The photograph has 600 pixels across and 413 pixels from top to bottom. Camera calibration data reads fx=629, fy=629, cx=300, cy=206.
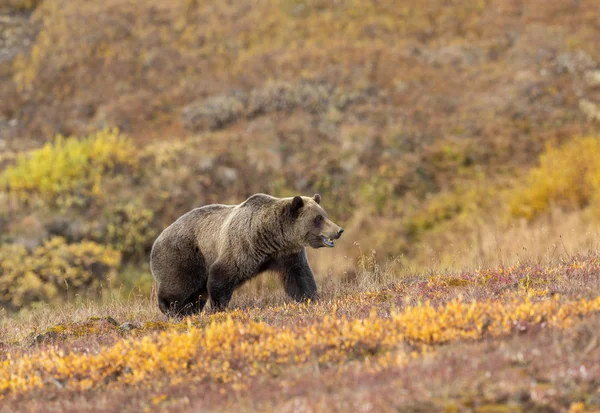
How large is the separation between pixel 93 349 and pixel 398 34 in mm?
31415

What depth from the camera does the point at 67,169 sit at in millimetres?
23672

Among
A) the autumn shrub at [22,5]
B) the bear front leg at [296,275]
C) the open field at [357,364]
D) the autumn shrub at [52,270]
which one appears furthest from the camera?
the autumn shrub at [22,5]

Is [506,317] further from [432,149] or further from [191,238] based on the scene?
[432,149]

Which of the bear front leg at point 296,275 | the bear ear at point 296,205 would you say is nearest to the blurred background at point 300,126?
the bear front leg at point 296,275

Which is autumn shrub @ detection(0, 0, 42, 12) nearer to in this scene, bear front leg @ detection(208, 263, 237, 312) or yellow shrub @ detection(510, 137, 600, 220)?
yellow shrub @ detection(510, 137, 600, 220)

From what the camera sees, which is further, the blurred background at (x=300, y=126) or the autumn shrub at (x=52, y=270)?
the blurred background at (x=300, y=126)

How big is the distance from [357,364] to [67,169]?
68.6ft

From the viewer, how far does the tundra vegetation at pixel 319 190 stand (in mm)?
5129

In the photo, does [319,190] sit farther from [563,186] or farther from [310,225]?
[310,225]

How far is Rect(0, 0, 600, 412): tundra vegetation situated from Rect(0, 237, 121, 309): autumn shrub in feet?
0.23

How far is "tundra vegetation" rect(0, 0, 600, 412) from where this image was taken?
202 inches

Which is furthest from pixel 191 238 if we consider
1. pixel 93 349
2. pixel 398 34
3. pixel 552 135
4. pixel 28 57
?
pixel 28 57

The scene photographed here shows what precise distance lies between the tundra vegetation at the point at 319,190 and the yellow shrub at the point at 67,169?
0.09m

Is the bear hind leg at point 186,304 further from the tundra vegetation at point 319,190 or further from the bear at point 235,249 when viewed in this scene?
the tundra vegetation at point 319,190
